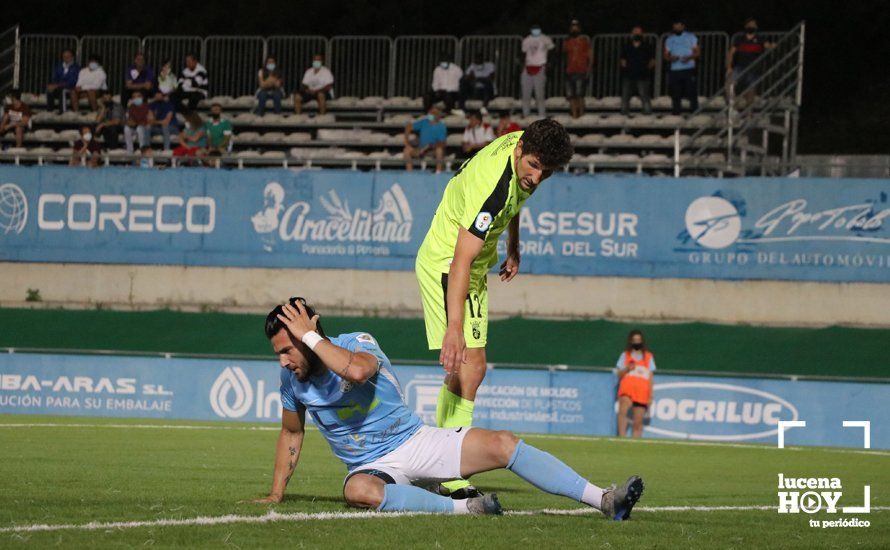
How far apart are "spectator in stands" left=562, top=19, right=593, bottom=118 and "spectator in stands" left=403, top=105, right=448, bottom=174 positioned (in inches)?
116

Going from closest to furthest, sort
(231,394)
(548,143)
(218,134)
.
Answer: (548,143), (231,394), (218,134)

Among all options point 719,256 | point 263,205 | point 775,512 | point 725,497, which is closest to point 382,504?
point 775,512

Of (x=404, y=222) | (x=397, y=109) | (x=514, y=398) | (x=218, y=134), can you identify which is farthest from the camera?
(x=397, y=109)

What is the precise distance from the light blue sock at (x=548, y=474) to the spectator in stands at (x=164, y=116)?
2467cm

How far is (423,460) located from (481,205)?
1.64 m

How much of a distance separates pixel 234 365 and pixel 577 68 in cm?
1166

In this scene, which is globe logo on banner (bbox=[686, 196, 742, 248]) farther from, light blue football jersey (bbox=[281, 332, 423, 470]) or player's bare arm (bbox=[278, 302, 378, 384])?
player's bare arm (bbox=[278, 302, 378, 384])

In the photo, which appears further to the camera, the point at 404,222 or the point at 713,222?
the point at 404,222

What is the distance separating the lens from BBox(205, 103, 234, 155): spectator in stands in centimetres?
3080

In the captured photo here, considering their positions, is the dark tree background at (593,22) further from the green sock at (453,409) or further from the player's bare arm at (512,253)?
the green sock at (453,409)

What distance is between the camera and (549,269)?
1116 inches

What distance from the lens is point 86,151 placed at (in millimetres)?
31359

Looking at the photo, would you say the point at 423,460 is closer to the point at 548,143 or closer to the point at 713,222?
the point at 548,143

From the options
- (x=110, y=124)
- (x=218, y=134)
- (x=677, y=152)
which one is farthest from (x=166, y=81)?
(x=677, y=152)
